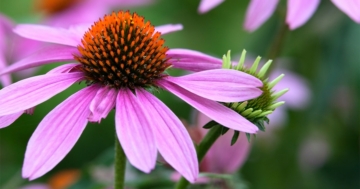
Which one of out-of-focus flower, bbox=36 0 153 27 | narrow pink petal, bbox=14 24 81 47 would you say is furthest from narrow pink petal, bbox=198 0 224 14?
out-of-focus flower, bbox=36 0 153 27

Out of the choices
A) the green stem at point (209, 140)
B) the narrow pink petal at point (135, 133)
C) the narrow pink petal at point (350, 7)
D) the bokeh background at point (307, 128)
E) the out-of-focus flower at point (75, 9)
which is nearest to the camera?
the narrow pink petal at point (135, 133)

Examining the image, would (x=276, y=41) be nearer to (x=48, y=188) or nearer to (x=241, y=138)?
(x=241, y=138)

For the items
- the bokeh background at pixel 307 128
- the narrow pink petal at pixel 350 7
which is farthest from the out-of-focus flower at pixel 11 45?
the narrow pink petal at pixel 350 7

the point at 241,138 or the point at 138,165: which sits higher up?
the point at 138,165

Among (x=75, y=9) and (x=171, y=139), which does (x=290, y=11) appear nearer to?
(x=171, y=139)

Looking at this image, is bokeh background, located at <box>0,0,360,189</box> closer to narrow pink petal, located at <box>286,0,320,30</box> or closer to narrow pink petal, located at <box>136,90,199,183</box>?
narrow pink petal, located at <box>286,0,320,30</box>

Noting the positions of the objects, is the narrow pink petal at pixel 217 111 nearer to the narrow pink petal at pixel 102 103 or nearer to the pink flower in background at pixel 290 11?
the narrow pink petal at pixel 102 103

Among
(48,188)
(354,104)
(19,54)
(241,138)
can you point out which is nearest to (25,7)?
(19,54)
